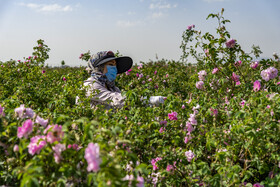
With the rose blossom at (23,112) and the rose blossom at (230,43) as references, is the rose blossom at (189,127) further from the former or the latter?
the rose blossom at (230,43)

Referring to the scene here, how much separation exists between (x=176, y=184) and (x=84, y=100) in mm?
1575

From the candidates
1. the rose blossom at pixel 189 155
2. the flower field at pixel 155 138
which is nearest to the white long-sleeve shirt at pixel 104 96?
the flower field at pixel 155 138

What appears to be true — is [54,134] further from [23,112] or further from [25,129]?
[23,112]

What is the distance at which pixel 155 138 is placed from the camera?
2.27 m

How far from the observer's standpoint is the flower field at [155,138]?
4.47ft

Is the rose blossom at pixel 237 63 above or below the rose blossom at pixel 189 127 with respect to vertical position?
above

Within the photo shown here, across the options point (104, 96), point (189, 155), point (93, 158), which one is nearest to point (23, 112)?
point (93, 158)

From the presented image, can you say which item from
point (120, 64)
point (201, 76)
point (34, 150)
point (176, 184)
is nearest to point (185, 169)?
point (176, 184)

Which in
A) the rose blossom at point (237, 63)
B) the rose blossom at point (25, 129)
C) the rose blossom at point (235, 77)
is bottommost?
the rose blossom at point (25, 129)

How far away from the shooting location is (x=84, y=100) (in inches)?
125

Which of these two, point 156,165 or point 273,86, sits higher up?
point 273,86

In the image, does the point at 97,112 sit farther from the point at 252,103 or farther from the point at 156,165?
the point at 252,103

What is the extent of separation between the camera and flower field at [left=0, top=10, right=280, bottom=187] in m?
1.36

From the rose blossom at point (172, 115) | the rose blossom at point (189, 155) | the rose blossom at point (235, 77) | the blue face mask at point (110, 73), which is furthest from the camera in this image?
the blue face mask at point (110, 73)
